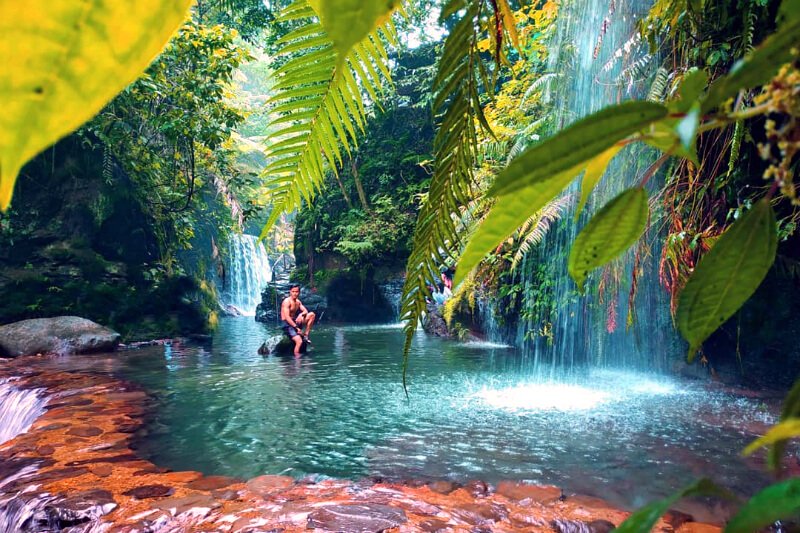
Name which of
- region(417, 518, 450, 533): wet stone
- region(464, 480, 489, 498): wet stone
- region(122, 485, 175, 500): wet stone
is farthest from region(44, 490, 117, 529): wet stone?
region(464, 480, 489, 498): wet stone

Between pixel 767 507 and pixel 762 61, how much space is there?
189 millimetres

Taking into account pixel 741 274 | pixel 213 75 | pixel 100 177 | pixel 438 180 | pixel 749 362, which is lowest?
pixel 749 362

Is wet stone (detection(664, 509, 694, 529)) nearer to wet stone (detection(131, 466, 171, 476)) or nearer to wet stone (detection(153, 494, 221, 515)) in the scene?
wet stone (detection(153, 494, 221, 515))

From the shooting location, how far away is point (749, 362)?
5.20 metres

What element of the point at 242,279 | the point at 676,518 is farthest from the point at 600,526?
the point at 242,279

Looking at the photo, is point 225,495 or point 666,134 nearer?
point 666,134

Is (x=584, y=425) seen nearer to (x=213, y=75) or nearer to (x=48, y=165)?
(x=213, y=75)

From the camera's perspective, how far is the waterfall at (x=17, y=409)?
4368 mm

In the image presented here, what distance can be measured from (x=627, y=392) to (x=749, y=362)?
126 centimetres

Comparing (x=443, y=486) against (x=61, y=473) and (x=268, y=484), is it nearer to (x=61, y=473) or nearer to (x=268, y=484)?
(x=268, y=484)

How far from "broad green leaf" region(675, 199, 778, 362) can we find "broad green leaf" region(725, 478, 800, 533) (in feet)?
0.22

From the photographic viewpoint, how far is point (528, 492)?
2.83 meters

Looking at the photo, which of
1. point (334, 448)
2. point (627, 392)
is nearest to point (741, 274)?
point (334, 448)

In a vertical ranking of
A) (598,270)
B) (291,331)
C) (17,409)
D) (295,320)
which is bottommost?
(17,409)
